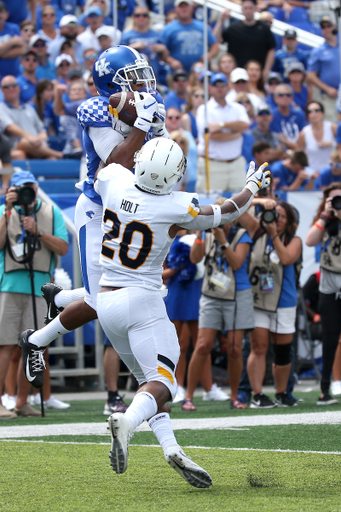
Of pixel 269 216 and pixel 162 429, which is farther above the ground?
pixel 162 429

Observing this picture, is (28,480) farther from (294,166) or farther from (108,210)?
(294,166)

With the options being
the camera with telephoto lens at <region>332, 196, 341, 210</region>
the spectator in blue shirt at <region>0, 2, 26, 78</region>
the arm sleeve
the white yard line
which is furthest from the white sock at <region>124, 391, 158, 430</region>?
the spectator in blue shirt at <region>0, 2, 26, 78</region>

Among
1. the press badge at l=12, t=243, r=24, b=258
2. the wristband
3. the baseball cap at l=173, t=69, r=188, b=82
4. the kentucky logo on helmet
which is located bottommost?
the press badge at l=12, t=243, r=24, b=258

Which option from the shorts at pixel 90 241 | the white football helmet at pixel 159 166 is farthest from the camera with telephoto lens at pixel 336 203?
the white football helmet at pixel 159 166

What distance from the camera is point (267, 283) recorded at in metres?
7.64

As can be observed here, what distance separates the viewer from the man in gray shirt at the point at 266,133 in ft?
38.6

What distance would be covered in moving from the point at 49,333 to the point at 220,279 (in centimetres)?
296

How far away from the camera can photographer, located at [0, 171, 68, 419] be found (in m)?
7.37

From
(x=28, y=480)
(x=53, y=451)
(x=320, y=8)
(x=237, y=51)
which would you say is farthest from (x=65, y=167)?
Answer: (x=320, y=8)

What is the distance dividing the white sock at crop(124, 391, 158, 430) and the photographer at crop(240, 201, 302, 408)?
380cm

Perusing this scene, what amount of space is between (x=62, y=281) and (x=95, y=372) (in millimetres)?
1566

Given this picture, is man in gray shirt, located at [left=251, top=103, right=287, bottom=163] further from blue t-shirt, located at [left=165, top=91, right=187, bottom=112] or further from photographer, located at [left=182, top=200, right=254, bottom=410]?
photographer, located at [left=182, top=200, right=254, bottom=410]

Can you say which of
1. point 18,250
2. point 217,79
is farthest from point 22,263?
point 217,79

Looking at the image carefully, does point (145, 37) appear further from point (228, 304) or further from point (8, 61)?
point (228, 304)
